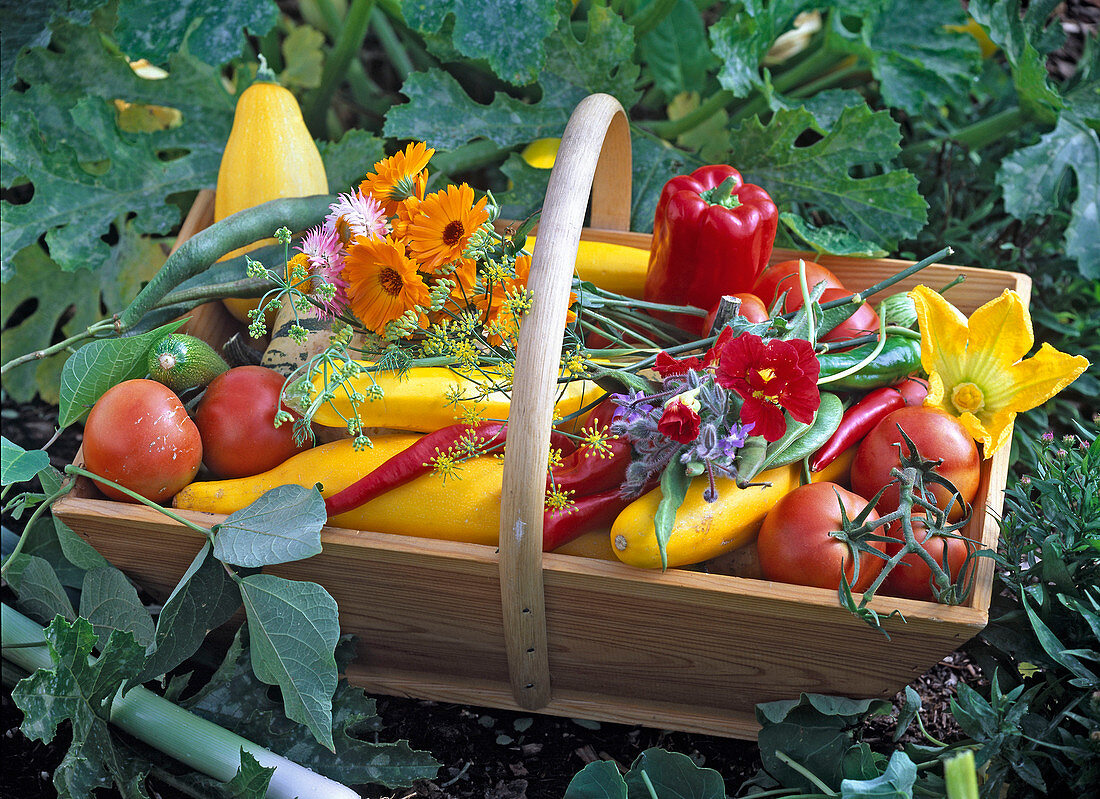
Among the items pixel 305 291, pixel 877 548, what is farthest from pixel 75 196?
pixel 877 548

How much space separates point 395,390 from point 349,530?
0.18 m

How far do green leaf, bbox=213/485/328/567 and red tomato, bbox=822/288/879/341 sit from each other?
0.68m

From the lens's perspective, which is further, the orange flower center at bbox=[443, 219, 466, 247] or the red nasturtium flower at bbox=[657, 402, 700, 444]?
the orange flower center at bbox=[443, 219, 466, 247]

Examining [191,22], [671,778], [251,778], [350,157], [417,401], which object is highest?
[191,22]

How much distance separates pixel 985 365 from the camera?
111cm

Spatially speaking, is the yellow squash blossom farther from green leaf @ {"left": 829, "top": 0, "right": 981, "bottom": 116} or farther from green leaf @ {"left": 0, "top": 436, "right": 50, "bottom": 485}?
green leaf @ {"left": 0, "top": 436, "right": 50, "bottom": 485}

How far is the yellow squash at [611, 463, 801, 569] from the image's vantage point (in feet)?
3.18

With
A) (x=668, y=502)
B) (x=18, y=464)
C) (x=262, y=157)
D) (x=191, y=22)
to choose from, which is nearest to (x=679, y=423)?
(x=668, y=502)

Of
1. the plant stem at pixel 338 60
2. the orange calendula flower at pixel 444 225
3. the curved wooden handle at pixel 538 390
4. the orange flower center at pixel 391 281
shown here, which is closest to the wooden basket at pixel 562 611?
the curved wooden handle at pixel 538 390

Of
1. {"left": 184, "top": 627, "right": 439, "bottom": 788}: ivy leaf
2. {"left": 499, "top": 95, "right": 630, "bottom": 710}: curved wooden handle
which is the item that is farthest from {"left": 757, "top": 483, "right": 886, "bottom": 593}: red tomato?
{"left": 184, "top": 627, "right": 439, "bottom": 788}: ivy leaf

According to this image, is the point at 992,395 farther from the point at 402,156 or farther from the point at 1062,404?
the point at 402,156

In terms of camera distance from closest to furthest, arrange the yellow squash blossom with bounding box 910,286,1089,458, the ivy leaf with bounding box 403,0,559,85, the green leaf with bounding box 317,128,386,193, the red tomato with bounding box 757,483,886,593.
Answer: the red tomato with bounding box 757,483,886,593 < the yellow squash blossom with bounding box 910,286,1089,458 < the ivy leaf with bounding box 403,0,559,85 < the green leaf with bounding box 317,128,386,193

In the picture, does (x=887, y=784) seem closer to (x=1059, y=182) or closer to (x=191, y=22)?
(x=1059, y=182)

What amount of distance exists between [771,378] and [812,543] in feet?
0.64
